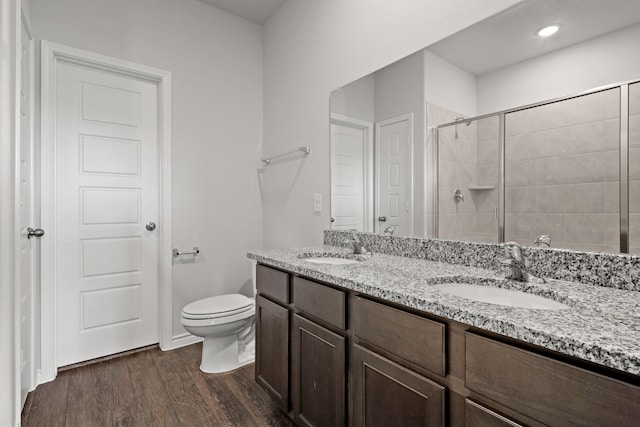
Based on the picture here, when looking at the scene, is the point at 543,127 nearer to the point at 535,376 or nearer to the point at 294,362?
the point at 535,376

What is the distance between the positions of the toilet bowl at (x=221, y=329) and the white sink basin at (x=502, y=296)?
146 centimetres

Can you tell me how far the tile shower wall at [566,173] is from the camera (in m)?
1.02

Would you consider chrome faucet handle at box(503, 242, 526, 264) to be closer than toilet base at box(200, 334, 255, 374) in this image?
Yes

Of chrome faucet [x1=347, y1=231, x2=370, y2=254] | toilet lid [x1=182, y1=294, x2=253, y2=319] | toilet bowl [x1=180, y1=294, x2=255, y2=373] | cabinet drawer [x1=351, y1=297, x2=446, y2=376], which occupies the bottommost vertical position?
toilet bowl [x1=180, y1=294, x2=255, y2=373]

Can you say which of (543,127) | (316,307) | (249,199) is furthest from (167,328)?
(543,127)

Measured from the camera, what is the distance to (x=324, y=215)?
2.24m

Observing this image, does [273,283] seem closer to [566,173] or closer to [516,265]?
[516,265]

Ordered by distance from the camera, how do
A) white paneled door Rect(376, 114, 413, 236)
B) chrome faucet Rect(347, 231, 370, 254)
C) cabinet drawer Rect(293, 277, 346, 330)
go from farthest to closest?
chrome faucet Rect(347, 231, 370, 254) → white paneled door Rect(376, 114, 413, 236) → cabinet drawer Rect(293, 277, 346, 330)

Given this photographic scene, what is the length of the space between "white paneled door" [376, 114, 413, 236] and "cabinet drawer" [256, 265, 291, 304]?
2.02 feet

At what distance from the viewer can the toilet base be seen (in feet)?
7.06

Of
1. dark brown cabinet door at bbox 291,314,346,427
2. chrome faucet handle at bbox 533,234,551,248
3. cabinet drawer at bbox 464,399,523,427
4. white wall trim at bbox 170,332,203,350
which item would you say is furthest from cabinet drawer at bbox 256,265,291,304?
white wall trim at bbox 170,332,203,350

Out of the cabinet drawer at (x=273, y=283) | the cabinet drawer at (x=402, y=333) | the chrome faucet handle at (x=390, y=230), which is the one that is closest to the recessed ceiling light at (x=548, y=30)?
the chrome faucet handle at (x=390, y=230)

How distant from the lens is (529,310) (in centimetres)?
74

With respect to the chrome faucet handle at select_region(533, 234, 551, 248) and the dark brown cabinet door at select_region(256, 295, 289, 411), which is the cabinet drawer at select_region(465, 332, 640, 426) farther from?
the dark brown cabinet door at select_region(256, 295, 289, 411)
